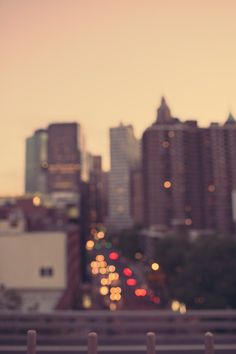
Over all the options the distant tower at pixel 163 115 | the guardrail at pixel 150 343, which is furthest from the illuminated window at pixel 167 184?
the guardrail at pixel 150 343

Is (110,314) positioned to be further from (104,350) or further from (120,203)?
(120,203)

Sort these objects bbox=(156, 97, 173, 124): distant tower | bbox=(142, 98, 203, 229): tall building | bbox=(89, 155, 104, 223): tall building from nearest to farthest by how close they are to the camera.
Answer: bbox=(142, 98, 203, 229): tall building
bbox=(156, 97, 173, 124): distant tower
bbox=(89, 155, 104, 223): tall building

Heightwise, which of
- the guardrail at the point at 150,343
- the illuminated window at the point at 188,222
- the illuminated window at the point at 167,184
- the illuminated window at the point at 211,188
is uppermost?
the illuminated window at the point at 167,184

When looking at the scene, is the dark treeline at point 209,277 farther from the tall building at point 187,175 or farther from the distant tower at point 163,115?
the distant tower at point 163,115

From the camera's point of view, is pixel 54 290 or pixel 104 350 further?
pixel 54 290

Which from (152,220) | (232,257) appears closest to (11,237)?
(232,257)

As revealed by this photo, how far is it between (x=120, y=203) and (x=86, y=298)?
140m

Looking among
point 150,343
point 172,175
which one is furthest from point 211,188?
point 150,343

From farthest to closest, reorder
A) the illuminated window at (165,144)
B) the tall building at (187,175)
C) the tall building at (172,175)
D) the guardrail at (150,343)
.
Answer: the illuminated window at (165,144) → the tall building at (172,175) → the tall building at (187,175) → the guardrail at (150,343)

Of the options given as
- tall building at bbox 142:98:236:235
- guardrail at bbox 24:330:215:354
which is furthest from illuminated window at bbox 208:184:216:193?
guardrail at bbox 24:330:215:354

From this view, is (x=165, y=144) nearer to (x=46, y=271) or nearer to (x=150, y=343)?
(x=46, y=271)

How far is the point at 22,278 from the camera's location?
96.2 ft

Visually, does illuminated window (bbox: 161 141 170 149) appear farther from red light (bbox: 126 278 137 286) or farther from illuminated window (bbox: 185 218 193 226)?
red light (bbox: 126 278 137 286)

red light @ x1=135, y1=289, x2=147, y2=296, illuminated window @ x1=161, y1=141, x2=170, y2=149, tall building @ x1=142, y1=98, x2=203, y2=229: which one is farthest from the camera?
illuminated window @ x1=161, y1=141, x2=170, y2=149
